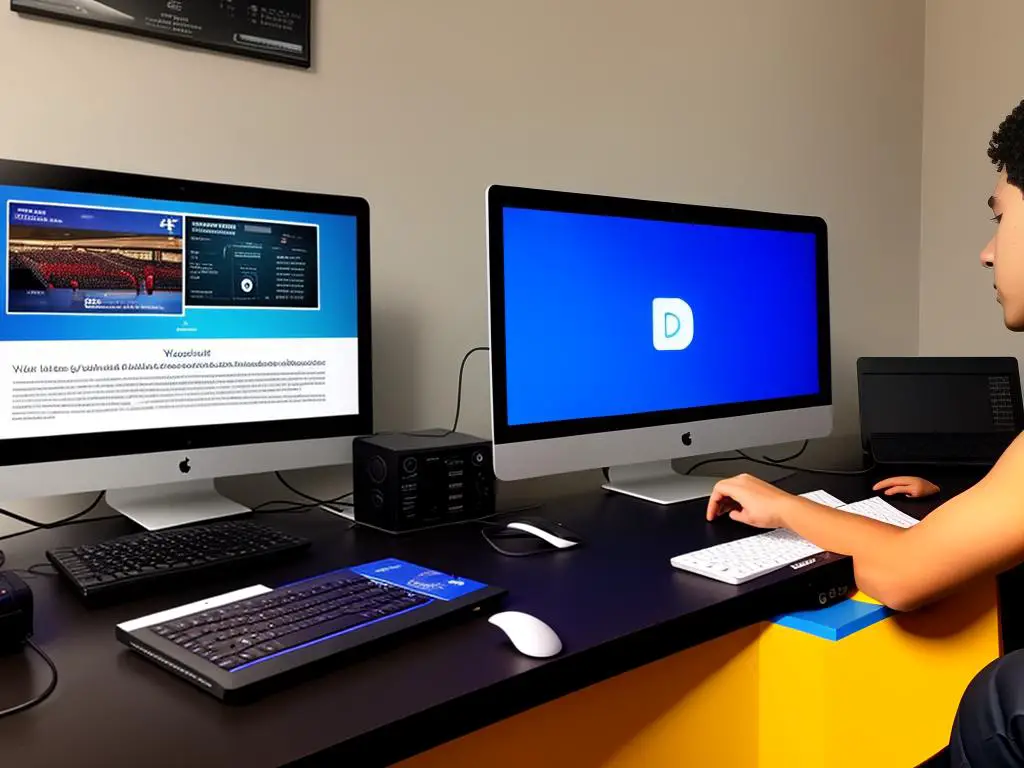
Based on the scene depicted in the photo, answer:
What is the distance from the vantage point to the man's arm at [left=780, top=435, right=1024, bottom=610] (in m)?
1.01

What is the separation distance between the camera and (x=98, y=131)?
133 centimetres

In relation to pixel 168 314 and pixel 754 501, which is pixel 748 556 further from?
pixel 168 314

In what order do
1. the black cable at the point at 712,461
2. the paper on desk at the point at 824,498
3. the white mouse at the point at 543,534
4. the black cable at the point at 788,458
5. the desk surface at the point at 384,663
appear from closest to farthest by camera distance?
the desk surface at the point at 384,663 → the white mouse at the point at 543,534 → the paper on desk at the point at 824,498 → the black cable at the point at 712,461 → the black cable at the point at 788,458

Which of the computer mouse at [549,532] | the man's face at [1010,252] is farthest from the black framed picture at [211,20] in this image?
the man's face at [1010,252]

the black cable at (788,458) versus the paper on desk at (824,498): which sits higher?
the paper on desk at (824,498)

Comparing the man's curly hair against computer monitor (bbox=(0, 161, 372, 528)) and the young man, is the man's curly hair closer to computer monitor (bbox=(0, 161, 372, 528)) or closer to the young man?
the young man

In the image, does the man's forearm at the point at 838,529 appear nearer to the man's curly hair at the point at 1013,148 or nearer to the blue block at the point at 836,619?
the blue block at the point at 836,619

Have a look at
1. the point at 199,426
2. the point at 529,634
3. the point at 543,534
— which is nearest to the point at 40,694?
the point at 529,634

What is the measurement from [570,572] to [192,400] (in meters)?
0.57

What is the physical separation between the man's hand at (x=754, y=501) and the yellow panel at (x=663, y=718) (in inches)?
8.3

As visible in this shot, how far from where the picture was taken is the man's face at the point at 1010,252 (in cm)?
114

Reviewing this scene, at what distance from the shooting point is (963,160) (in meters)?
2.55

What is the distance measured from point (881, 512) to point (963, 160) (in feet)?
5.12

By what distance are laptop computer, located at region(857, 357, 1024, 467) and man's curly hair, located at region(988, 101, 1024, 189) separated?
0.85 m
